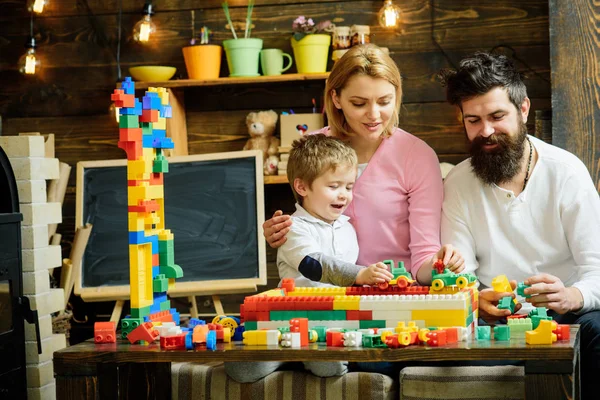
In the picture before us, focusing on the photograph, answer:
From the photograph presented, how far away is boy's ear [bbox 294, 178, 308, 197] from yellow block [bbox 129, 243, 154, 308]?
1.93ft

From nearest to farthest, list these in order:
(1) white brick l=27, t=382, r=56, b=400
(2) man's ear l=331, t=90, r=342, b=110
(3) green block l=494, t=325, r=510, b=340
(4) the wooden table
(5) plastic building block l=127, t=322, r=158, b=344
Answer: (4) the wooden table → (3) green block l=494, t=325, r=510, b=340 → (5) plastic building block l=127, t=322, r=158, b=344 → (2) man's ear l=331, t=90, r=342, b=110 → (1) white brick l=27, t=382, r=56, b=400

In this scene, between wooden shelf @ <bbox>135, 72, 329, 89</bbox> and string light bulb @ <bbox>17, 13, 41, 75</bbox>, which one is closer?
wooden shelf @ <bbox>135, 72, 329, 89</bbox>

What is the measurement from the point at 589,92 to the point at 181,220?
1.85m

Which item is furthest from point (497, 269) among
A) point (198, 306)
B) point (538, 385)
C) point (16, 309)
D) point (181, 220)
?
point (198, 306)

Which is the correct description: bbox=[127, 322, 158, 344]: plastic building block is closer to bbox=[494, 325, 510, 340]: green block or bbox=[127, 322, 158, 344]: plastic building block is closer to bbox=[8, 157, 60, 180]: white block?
bbox=[494, 325, 510, 340]: green block

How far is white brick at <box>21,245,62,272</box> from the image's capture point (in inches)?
115

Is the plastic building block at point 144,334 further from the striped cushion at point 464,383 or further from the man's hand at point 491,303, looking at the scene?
the man's hand at point 491,303

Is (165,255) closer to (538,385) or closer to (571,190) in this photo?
(538,385)

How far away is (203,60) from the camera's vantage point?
392 centimetres

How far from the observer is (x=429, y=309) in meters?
1.73

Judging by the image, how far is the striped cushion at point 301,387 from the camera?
194 centimetres

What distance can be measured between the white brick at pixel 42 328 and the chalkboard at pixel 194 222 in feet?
2.23

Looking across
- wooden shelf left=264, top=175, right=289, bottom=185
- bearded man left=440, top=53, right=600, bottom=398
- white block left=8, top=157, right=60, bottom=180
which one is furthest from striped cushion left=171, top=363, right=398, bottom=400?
wooden shelf left=264, top=175, right=289, bottom=185

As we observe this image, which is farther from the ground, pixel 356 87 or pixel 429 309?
pixel 356 87
